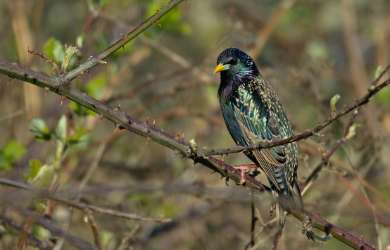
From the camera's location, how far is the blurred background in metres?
5.35

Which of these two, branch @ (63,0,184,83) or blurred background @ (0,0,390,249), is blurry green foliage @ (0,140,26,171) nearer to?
blurred background @ (0,0,390,249)

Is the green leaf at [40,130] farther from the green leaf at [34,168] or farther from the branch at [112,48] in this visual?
the branch at [112,48]

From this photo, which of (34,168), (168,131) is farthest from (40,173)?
(168,131)

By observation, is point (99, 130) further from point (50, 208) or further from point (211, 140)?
point (50, 208)

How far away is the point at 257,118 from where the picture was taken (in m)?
5.93

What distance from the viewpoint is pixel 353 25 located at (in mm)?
9734

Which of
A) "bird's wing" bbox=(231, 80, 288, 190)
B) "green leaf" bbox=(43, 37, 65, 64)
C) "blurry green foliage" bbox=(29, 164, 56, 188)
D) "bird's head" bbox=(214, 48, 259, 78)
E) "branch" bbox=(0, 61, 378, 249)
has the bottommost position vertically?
"branch" bbox=(0, 61, 378, 249)

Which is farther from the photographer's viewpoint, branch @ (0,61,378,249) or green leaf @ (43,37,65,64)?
green leaf @ (43,37,65,64)

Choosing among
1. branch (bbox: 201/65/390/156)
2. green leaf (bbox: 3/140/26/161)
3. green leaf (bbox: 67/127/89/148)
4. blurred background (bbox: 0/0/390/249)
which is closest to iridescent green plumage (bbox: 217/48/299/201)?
blurred background (bbox: 0/0/390/249)

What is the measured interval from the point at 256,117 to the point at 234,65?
588 mm

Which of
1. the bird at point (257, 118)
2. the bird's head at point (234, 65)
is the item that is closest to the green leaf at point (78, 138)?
the bird at point (257, 118)

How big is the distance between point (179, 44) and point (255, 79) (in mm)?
5723

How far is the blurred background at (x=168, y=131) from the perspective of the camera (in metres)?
5.35

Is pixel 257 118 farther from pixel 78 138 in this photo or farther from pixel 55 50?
pixel 55 50
